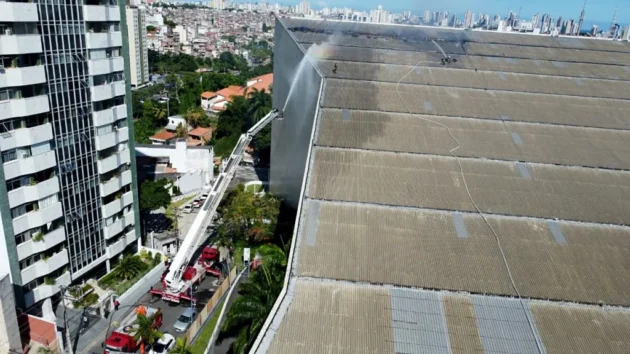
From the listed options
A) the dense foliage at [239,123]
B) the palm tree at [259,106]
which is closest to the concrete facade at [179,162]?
the dense foliage at [239,123]

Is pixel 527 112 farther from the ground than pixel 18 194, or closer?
farther from the ground

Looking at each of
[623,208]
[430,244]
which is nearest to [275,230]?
[430,244]

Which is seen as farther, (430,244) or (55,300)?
(55,300)

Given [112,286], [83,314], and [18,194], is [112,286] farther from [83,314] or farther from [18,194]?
[18,194]

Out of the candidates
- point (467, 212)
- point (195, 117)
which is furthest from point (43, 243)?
point (195, 117)

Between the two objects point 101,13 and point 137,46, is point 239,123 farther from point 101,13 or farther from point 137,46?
point 137,46

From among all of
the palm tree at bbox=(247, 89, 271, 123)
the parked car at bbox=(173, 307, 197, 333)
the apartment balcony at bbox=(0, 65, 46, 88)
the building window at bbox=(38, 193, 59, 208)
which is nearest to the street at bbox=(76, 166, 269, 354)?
the parked car at bbox=(173, 307, 197, 333)
